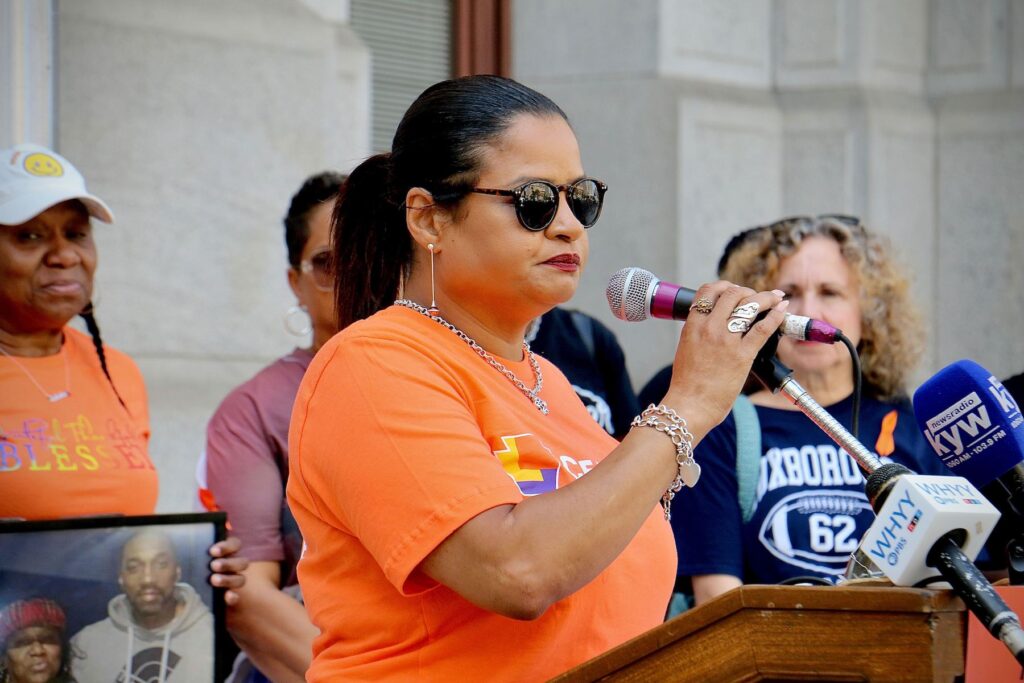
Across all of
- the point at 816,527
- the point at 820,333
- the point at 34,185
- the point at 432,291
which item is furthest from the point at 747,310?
the point at 34,185

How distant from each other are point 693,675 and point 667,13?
542 centimetres

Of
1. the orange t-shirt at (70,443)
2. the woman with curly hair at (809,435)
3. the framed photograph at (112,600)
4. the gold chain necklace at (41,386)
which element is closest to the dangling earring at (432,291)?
the framed photograph at (112,600)

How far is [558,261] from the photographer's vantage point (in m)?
2.64

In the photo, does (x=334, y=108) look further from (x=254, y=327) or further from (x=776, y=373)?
(x=776, y=373)

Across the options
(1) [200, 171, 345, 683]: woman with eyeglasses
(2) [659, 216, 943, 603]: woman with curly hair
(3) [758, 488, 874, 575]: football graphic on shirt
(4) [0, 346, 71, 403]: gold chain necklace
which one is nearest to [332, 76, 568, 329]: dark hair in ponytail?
(1) [200, 171, 345, 683]: woman with eyeglasses

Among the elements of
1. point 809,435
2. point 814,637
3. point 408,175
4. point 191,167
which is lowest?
point 809,435

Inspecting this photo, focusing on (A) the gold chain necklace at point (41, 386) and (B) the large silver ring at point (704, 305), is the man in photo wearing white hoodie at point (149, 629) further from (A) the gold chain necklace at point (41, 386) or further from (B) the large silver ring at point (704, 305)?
(B) the large silver ring at point (704, 305)

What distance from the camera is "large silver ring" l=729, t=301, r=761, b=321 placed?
7.87 ft

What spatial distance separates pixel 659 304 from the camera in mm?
2643

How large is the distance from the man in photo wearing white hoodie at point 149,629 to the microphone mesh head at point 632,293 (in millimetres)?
1502

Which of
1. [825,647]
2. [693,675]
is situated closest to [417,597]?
[693,675]

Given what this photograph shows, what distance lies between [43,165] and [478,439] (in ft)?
7.27

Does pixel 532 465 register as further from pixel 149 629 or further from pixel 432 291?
pixel 149 629

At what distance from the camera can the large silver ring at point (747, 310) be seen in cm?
240
